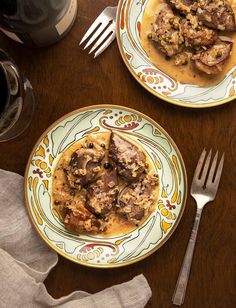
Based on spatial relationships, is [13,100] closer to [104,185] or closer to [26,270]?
[104,185]

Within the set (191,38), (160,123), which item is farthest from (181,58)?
(160,123)

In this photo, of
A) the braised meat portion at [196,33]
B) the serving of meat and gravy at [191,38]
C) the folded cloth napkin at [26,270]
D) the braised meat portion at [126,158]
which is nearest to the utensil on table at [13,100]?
the folded cloth napkin at [26,270]

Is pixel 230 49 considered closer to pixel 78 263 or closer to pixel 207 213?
pixel 207 213

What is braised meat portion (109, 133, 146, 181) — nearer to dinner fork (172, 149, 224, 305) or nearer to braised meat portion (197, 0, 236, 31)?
dinner fork (172, 149, 224, 305)

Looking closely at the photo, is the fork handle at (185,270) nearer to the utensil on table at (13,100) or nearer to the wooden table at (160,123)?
the wooden table at (160,123)

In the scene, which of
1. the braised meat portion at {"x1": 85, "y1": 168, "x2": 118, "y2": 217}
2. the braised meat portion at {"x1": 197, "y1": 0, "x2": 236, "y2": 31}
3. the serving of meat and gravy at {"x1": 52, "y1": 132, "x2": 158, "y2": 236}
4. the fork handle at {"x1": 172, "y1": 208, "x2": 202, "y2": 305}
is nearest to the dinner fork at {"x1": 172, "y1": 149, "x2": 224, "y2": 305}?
the fork handle at {"x1": 172, "y1": 208, "x2": 202, "y2": 305}

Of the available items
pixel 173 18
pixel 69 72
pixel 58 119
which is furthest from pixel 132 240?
pixel 173 18
